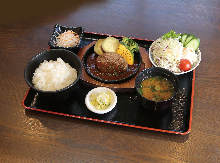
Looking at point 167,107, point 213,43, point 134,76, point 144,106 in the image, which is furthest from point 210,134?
point 213,43

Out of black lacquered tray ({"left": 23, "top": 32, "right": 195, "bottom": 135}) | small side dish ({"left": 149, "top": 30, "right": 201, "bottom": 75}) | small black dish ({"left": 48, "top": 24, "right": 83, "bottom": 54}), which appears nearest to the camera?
black lacquered tray ({"left": 23, "top": 32, "right": 195, "bottom": 135})

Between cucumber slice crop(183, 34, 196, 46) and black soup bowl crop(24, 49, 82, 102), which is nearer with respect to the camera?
black soup bowl crop(24, 49, 82, 102)

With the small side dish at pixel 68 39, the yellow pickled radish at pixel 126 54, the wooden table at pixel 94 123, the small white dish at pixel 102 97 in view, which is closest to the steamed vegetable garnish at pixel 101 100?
the small white dish at pixel 102 97

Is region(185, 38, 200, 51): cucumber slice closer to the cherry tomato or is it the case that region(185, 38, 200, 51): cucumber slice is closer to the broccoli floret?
the cherry tomato

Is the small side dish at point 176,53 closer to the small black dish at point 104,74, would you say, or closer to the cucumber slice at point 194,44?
the cucumber slice at point 194,44

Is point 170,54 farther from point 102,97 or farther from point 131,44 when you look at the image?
point 102,97

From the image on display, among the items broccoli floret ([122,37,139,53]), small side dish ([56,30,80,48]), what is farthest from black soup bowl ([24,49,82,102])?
broccoli floret ([122,37,139,53])

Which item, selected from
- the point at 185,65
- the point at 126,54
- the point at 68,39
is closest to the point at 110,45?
the point at 126,54
